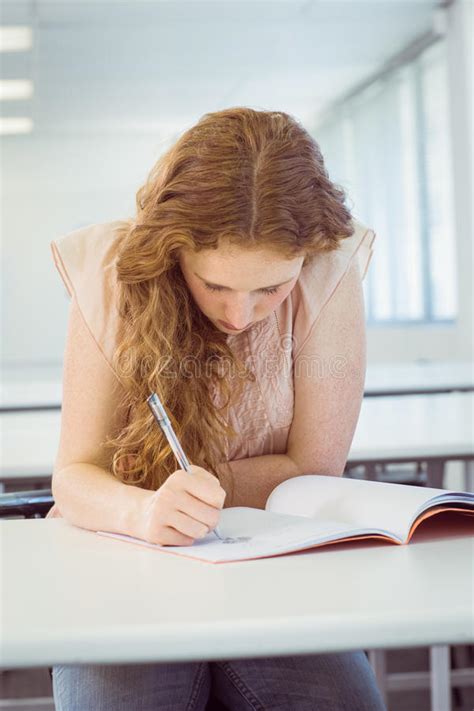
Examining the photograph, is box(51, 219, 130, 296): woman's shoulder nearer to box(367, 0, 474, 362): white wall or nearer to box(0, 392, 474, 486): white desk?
box(0, 392, 474, 486): white desk

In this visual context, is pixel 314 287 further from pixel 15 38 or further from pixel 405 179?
pixel 405 179

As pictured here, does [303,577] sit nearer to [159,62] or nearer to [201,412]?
[201,412]

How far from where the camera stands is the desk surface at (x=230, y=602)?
701 mm

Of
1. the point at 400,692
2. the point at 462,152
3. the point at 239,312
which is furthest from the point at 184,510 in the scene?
the point at 462,152

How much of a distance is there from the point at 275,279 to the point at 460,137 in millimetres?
5517

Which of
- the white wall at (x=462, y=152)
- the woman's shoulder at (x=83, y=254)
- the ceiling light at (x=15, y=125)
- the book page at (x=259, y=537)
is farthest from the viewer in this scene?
the ceiling light at (x=15, y=125)

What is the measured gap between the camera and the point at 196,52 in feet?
23.9

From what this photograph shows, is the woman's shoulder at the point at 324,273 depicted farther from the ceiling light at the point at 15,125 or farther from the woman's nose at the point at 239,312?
the ceiling light at the point at 15,125

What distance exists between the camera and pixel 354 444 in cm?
184

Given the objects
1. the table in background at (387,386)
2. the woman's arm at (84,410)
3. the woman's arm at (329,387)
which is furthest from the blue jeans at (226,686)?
the table in background at (387,386)

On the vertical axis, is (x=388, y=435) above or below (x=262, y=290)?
below

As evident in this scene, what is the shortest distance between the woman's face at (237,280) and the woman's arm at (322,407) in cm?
18

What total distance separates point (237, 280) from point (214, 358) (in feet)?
0.75

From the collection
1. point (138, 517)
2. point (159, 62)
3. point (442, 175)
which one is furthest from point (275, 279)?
point (159, 62)
